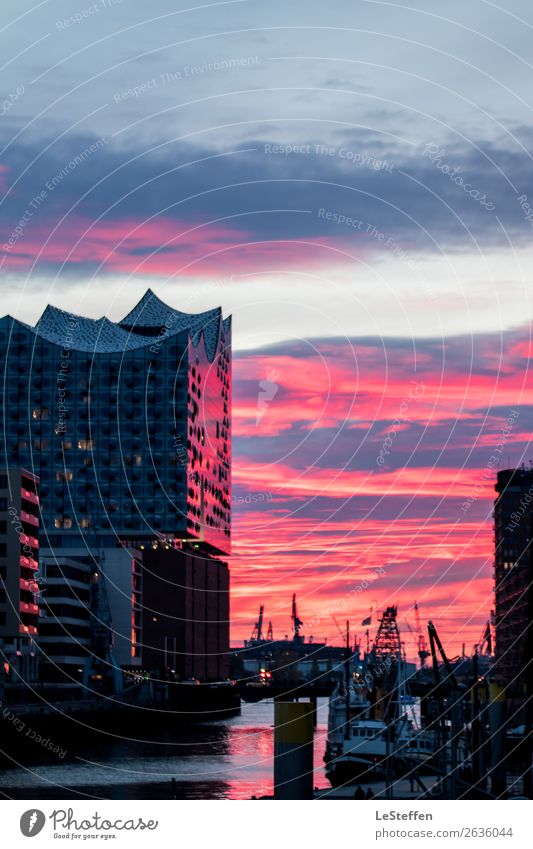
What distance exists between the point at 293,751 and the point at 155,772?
8534cm

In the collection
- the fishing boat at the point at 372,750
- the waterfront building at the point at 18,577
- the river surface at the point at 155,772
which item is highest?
the waterfront building at the point at 18,577

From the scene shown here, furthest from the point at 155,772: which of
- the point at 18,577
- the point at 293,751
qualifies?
the point at 293,751

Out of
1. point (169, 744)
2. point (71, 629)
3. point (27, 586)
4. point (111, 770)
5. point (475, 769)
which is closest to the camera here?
point (475, 769)

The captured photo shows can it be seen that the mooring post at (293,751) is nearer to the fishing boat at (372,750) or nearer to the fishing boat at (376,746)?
the fishing boat at (376,746)

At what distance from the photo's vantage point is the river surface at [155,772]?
275 feet

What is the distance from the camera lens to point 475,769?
60562mm

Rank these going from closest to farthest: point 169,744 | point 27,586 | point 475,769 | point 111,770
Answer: point 475,769 < point 111,770 < point 169,744 < point 27,586

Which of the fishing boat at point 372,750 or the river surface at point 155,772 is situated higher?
the fishing boat at point 372,750

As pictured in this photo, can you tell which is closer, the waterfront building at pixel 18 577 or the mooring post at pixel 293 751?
the mooring post at pixel 293 751

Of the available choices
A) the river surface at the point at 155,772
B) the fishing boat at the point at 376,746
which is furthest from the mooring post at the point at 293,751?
the fishing boat at the point at 376,746

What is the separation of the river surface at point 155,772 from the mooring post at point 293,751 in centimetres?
4329
